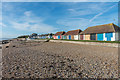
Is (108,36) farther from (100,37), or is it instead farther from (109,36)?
(100,37)

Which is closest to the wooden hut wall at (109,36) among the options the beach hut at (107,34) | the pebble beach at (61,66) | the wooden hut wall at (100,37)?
the beach hut at (107,34)

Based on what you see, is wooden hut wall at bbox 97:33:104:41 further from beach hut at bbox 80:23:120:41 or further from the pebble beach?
the pebble beach

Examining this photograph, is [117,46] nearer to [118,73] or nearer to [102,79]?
[118,73]

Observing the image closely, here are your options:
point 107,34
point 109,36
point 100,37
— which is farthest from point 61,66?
point 100,37

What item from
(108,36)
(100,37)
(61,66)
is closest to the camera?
(61,66)

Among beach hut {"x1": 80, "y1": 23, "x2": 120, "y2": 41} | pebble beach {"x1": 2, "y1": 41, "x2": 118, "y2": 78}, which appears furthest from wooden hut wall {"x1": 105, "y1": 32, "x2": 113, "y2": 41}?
pebble beach {"x1": 2, "y1": 41, "x2": 118, "y2": 78}

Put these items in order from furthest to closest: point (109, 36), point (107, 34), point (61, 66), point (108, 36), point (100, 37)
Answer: point (100, 37) < point (107, 34) < point (108, 36) < point (109, 36) < point (61, 66)

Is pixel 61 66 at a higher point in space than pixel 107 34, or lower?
lower

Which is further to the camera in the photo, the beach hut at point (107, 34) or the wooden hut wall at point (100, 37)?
the wooden hut wall at point (100, 37)

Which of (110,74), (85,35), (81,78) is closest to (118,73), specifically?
(110,74)

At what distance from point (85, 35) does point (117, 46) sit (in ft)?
43.2

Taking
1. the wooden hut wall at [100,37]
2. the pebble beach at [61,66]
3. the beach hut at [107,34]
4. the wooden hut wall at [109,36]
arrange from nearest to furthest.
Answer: the pebble beach at [61,66], the beach hut at [107,34], the wooden hut wall at [109,36], the wooden hut wall at [100,37]

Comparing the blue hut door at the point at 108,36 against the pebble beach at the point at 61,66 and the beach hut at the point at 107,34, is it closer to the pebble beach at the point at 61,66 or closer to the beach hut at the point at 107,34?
Result: the beach hut at the point at 107,34

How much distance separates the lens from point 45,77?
3.76 metres
